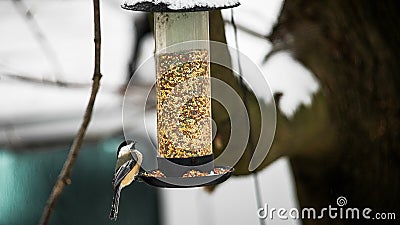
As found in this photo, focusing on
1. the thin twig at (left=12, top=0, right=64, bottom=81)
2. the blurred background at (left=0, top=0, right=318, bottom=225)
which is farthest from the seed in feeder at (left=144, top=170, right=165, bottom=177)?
the thin twig at (left=12, top=0, right=64, bottom=81)

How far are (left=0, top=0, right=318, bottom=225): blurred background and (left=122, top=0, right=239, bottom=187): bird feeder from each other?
1116mm

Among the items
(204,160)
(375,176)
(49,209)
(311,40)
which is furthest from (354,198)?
A: (49,209)

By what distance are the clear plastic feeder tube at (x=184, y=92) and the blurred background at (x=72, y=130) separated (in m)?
1.11

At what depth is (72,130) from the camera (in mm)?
2986

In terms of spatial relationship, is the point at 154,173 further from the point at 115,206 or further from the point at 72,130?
the point at 72,130

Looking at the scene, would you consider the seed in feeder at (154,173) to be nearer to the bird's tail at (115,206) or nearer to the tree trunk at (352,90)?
the bird's tail at (115,206)

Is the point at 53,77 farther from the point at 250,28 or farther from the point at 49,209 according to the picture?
the point at 49,209

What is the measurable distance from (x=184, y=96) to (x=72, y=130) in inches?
54.8

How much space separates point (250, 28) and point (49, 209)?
1.16 m

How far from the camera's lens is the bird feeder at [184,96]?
1.60 m

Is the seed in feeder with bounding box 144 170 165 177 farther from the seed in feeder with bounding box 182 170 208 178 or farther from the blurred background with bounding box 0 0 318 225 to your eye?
the blurred background with bounding box 0 0 318 225

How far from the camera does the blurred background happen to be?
2.88m

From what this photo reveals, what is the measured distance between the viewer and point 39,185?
118 inches

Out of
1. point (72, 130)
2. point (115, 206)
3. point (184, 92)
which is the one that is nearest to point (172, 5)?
point (184, 92)
